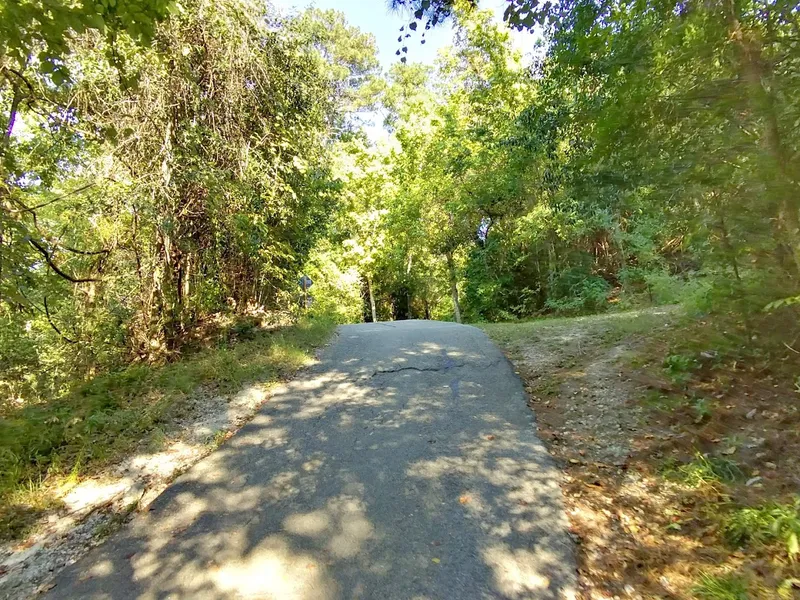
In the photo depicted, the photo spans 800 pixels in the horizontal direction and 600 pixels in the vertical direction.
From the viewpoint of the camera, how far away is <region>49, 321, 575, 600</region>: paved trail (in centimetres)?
272

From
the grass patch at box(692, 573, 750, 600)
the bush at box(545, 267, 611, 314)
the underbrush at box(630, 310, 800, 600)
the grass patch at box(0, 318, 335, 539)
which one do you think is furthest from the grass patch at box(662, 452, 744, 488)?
the bush at box(545, 267, 611, 314)

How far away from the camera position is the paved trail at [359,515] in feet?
8.91

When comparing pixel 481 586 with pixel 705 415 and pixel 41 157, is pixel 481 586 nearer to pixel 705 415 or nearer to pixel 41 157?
pixel 705 415

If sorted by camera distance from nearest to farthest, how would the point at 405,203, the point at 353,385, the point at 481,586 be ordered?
1. the point at 481,586
2. the point at 353,385
3. the point at 405,203

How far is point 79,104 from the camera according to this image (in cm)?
592

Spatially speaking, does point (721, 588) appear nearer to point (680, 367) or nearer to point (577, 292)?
point (680, 367)

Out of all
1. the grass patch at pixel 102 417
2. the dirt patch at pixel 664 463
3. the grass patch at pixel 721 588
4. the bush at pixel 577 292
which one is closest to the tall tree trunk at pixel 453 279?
the bush at pixel 577 292

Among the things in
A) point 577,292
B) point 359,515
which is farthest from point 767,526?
point 577,292

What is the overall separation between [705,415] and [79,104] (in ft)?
25.4

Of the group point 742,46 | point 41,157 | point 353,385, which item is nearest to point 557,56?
point 742,46

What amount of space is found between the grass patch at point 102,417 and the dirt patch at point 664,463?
3857 millimetres

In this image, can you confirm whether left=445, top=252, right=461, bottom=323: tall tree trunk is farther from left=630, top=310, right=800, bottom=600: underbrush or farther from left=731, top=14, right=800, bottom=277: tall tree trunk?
left=731, top=14, right=800, bottom=277: tall tree trunk

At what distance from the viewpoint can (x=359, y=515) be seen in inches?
132

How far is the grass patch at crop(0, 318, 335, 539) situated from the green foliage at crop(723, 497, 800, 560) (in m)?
4.67
